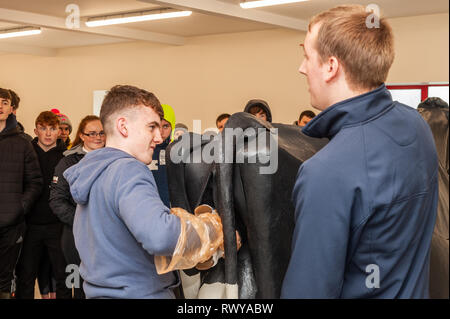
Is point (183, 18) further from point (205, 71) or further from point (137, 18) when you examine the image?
point (205, 71)

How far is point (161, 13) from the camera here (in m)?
8.14

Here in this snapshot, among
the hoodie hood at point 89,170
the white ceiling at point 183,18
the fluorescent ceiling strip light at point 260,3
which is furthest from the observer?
the white ceiling at point 183,18

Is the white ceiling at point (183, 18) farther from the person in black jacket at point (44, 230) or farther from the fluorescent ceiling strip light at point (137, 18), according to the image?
the person in black jacket at point (44, 230)

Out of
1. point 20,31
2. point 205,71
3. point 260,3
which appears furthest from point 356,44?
point 20,31

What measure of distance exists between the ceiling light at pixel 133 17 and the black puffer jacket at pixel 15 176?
4782mm

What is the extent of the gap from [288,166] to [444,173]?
1.36ft

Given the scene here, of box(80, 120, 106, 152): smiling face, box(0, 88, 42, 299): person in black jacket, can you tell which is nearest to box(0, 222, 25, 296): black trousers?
box(0, 88, 42, 299): person in black jacket

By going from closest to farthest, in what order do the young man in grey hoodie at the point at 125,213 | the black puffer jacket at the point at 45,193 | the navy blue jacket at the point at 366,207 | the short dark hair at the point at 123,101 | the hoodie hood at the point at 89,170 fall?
the navy blue jacket at the point at 366,207 → the young man in grey hoodie at the point at 125,213 → the hoodie hood at the point at 89,170 → the short dark hair at the point at 123,101 → the black puffer jacket at the point at 45,193

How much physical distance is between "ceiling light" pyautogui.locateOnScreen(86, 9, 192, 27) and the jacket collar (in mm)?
7214

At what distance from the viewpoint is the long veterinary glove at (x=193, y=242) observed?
132 centimetres

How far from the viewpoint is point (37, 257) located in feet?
13.2

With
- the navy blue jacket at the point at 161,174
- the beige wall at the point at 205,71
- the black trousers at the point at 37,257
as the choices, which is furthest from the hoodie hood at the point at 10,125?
the beige wall at the point at 205,71

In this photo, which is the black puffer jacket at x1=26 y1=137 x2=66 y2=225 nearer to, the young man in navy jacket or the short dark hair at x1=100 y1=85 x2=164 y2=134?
the short dark hair at x1=100 y1=85 x2=164 y2=134
